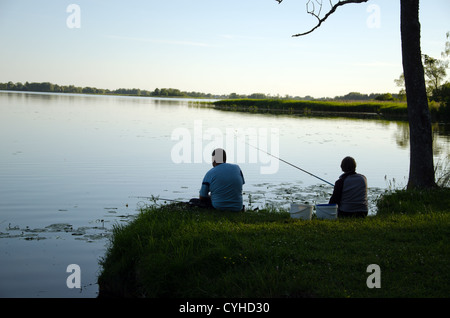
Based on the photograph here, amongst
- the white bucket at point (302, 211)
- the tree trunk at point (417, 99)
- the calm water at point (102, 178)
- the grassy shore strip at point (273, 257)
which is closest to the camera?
the grassy shore strip at point (273, 257)

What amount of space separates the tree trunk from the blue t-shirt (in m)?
5.07

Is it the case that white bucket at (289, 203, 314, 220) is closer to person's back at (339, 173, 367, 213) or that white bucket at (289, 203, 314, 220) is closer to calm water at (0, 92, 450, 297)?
person's back at (339, 173, 367, 213)

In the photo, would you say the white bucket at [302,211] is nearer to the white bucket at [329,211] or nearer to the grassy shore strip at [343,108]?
the white bucket at [329,211]

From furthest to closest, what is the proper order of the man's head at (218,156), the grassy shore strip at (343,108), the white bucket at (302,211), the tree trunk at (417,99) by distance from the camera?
the grassy shore strip at (343,108) < the tree trunk at (417,99) < the man's head at (218,156) < the white bucket at (302,211)

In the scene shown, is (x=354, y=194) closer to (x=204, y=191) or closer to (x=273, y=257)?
(x=204, y=191)

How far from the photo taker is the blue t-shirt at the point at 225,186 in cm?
823

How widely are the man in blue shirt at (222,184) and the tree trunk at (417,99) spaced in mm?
5053

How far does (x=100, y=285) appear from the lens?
21.8ft

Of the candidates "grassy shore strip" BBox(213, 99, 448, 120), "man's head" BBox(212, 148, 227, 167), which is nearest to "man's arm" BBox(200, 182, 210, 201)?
"man's head" BBox(212, 148, 227, 167)

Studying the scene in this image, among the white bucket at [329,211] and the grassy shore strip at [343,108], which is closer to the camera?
the white bucket at [329,211]

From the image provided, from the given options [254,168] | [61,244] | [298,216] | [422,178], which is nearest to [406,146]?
[254,168]

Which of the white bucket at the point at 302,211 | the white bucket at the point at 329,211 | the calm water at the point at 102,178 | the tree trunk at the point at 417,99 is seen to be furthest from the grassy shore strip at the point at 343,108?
the white bucket at the point at 302,211

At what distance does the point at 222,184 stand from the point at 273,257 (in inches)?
105
